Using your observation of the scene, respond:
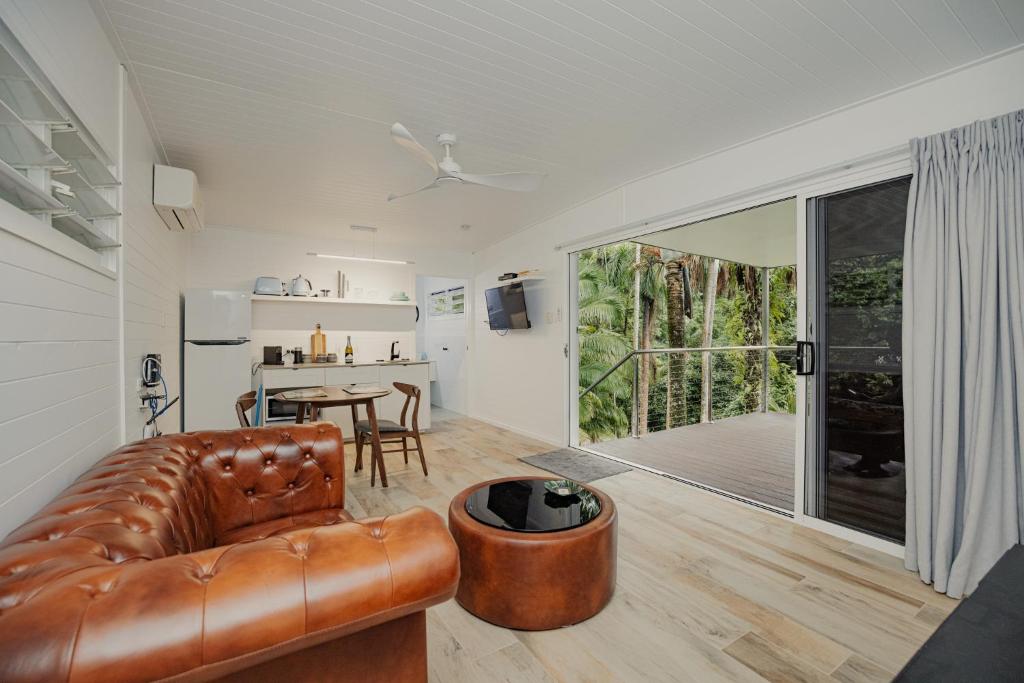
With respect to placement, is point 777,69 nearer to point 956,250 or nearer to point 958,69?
point 958,69

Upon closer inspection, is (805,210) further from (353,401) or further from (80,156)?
(80,156)

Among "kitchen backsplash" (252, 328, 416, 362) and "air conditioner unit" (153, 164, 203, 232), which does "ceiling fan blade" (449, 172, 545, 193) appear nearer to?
"air conditioner unit" (153, 164, 203, 232)

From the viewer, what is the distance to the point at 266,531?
193 centimetres

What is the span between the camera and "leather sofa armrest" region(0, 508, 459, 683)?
670mm

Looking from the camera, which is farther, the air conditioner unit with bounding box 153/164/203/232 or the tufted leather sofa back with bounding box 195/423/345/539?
the air conditioner unit with bounding box 153/164/203/232

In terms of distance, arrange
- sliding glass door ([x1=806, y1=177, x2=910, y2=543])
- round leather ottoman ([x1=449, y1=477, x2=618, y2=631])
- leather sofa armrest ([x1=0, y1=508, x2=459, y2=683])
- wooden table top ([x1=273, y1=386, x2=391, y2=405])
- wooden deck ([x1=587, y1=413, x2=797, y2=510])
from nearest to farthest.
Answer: leather sofa armrest ([x1=0, y1=508, x2=459, y2=683])
round leather ottoman ([x1=449, y1=477, x2=618, y2=631])
sliding glass door ([x1=806, y1=177, x2=910, y2=543])
wooden table top ([x1=273, y1=386, x2=391, y2=405])
wooden deck ([x1=587, y1=413, x2=797, y2=510])

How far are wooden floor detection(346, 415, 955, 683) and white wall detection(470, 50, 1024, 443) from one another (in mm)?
2301

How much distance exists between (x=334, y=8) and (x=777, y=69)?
7.34 feet

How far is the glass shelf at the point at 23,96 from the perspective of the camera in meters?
1.24

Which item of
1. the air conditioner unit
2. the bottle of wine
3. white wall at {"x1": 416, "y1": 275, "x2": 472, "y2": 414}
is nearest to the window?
the air conditioner unit

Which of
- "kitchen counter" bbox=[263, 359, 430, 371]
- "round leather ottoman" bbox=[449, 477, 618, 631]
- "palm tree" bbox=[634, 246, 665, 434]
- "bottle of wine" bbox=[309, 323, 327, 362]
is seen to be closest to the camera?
"round leather ottoman" bbox=[449, 477, 618, 631]

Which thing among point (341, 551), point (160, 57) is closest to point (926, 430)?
point (341, 551)

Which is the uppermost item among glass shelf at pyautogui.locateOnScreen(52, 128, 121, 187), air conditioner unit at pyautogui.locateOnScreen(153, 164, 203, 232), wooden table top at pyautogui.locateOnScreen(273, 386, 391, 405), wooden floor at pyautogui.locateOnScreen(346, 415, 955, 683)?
air conditioner unit at pyautogui.locateOnScreen(153, 164, 203, 232)

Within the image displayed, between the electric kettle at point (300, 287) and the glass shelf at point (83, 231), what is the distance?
3.49 meters
